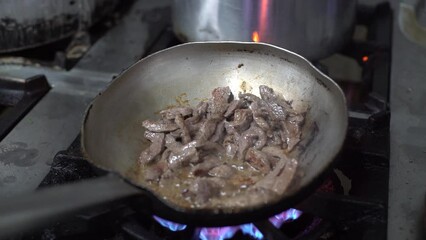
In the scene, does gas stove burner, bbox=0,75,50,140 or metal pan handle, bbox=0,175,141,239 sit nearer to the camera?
metal pan handle, bbox=0,175,141,239

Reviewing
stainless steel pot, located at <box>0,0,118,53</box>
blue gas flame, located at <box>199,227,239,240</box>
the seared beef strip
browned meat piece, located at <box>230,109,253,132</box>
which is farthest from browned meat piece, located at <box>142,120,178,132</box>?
stainless steel pot, located at <box>0,0,118,53</box>

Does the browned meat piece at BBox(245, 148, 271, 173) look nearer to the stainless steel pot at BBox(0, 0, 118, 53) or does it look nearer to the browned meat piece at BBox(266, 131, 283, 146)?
the browned meat piece at BBox(266, 131, 283, 146)

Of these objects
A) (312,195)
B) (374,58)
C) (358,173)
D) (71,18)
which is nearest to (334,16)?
(374,58)

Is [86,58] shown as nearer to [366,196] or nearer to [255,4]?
[255,4]

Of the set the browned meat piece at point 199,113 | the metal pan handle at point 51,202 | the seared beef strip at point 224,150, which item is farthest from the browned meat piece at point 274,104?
the metal pan handle at point 51,202

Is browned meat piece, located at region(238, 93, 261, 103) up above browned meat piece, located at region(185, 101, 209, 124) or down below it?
above

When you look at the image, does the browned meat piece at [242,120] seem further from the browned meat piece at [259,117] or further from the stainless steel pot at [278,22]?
the stainless steel pot at [278,22]

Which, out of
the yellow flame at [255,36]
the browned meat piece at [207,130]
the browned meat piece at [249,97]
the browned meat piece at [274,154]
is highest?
the yellow flame at [255,36]
